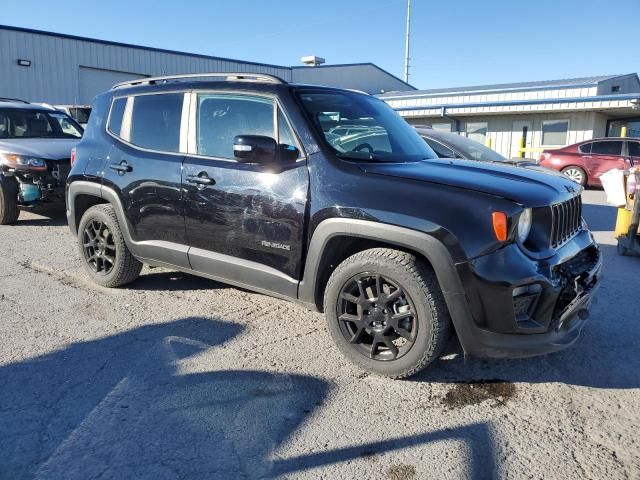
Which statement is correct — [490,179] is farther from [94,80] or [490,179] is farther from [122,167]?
[94,80]

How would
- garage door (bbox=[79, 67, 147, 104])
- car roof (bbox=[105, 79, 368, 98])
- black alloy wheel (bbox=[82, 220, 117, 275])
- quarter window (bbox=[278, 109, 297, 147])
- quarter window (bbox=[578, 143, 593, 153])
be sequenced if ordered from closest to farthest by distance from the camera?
quarter window (bbox=[278, 109, 297, 147]) < car roof (bbox=[105, 79, 368, 98]) < black alloy wheel (bbox=[82, 220, 117, 275]) < quarter window (bbox=[578, 143, 593, 153]) < garage door (bbox=[79, 67, 147, 104])

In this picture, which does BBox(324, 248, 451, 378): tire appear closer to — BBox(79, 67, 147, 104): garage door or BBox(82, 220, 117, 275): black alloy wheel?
BBox(82, 220, 117, 275): black alloy wheel

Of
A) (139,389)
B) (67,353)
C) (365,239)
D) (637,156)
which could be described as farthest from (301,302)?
(637,156)

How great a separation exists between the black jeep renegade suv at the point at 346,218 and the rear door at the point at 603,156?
12.2 m

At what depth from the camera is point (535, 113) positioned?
71.2 feet

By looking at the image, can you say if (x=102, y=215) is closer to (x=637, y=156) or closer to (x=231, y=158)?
(x=231, y=158)

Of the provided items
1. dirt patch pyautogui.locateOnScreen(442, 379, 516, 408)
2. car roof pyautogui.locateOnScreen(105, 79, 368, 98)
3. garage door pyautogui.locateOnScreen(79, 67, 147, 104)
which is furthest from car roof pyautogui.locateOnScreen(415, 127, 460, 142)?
garage door pyautogui.locateOnScreen(79, 67, 147, 104)

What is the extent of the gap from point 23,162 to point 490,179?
7.02 meters

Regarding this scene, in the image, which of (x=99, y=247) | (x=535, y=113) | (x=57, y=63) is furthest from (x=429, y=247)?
(x=57, y=63)

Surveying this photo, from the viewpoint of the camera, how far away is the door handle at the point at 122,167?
4.42 metres

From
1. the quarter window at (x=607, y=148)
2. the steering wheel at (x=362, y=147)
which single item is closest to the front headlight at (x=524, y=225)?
the steering wheel at (x=362, y=147)

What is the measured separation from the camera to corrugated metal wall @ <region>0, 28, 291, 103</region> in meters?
22.5

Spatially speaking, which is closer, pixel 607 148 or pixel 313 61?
pixel 607 148

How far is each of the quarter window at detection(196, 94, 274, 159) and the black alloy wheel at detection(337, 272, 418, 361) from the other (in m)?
1.23
